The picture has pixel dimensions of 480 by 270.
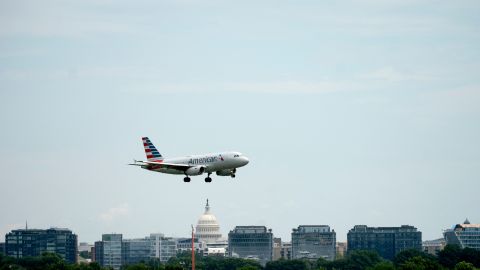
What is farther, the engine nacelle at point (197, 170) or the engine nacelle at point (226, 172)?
the engine nacelle at point (226, 172)

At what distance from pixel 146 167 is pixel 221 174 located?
11.8 metres

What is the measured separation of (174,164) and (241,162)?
10431mm

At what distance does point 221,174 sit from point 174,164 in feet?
22.4

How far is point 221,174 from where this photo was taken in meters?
189

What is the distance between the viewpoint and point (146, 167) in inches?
7672

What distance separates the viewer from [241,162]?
186 meters

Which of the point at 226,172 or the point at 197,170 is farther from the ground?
the point at 197,170

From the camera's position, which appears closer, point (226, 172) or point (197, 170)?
point (197, 170)

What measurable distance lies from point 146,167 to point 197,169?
385 inches

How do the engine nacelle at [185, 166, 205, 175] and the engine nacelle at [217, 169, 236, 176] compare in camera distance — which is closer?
the engine nacelle at [185, 166, 205, 175]

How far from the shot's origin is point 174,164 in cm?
19138

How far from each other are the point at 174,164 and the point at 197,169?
177 inches
